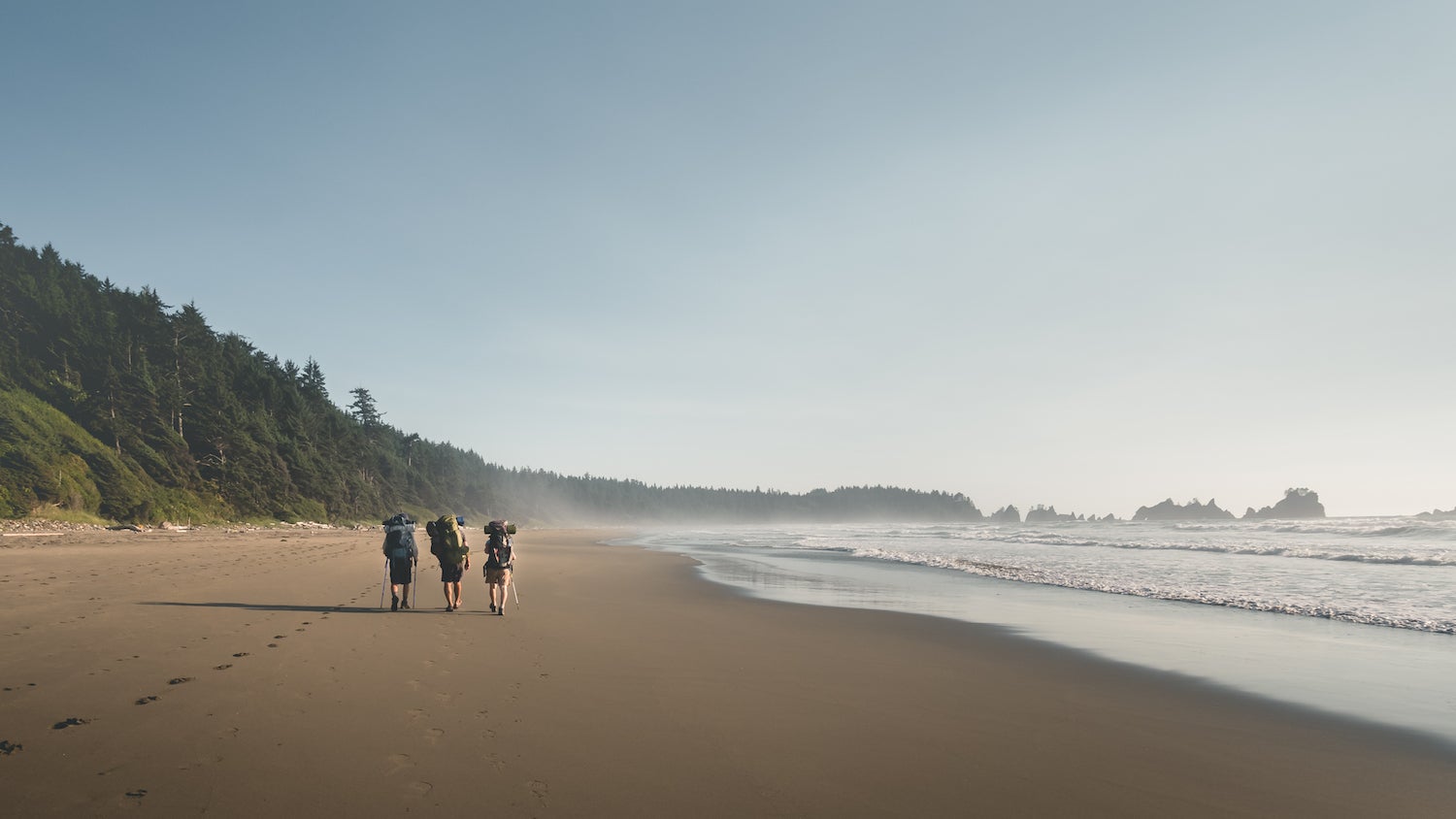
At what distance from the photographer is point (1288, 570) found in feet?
78.7

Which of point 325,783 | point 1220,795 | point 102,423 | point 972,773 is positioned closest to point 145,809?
point 325,783

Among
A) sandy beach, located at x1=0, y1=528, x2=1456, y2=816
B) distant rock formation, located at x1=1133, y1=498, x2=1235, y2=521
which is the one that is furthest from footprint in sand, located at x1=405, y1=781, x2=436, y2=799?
distant rock formation, located at x1=1133, y1=498, x2=1235, y2=521

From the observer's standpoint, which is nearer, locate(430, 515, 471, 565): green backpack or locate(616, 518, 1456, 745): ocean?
locate(616, 518, 1456, 745): ocean

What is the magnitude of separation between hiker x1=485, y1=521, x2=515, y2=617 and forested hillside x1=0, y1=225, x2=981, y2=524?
40126 mm

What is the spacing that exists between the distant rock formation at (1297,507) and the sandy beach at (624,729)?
394 ft

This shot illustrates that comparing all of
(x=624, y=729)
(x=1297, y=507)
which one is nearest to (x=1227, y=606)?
(x=624, y=729)

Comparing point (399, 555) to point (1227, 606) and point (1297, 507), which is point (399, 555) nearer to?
point (1227, 606)

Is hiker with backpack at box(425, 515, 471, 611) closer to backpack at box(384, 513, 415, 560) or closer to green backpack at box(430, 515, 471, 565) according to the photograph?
green backpack at box(430, 515, 471, 565)

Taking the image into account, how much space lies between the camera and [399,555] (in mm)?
13555

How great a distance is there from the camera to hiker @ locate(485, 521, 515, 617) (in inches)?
515

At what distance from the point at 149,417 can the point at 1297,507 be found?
144191 millimetres

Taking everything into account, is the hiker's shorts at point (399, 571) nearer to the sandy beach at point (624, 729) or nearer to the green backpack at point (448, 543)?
the green backpack at point (448, 543)

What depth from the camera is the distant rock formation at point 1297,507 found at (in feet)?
339

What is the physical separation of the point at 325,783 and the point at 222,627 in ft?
24.3
